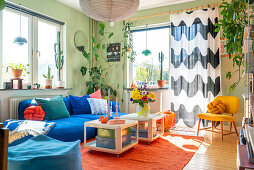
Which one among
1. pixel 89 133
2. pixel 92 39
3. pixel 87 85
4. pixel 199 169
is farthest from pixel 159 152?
pixel 92 39

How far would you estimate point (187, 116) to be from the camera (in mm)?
4527

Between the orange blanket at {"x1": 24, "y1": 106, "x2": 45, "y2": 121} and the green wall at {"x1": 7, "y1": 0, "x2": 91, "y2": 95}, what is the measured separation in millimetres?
1825

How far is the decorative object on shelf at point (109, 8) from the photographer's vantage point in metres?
2.25

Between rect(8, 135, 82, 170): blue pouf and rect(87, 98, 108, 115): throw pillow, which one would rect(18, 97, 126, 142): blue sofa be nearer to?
rect(87, 98, 108, 115): throw pillow

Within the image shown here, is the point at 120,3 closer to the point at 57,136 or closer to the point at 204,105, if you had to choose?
the point at 57,136

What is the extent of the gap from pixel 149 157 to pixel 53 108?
5.74 feet

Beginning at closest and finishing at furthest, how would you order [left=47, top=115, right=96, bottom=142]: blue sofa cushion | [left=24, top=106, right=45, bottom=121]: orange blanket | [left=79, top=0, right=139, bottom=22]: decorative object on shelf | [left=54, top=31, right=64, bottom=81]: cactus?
1. [left=79, top=0, right=139, bottom=22]: decorative object on shelf
2. [left=47, top=115, right=96, bottom=142]: blue sofa cushion
3. [left=24, top=106, right=45, bottom=121]: orange blanket
4. [left=54, top=31, right=64, bottom=81]: cactus

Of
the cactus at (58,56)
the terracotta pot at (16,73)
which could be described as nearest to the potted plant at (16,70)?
the terracotta pot at (16,73)

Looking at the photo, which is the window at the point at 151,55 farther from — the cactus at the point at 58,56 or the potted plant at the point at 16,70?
the potted plant at the point at 16,70

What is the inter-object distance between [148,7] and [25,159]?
4.42 metres

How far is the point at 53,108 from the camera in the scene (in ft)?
11.1

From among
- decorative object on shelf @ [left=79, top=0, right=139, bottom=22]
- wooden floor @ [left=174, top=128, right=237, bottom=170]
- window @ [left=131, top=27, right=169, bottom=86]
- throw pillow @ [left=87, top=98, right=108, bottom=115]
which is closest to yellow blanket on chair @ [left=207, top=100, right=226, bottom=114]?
wooden floor @ [left=174, top=128, right=237, bottom=170]

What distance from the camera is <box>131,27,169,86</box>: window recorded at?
5027 millimetres

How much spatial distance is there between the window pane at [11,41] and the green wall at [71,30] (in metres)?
0.53
